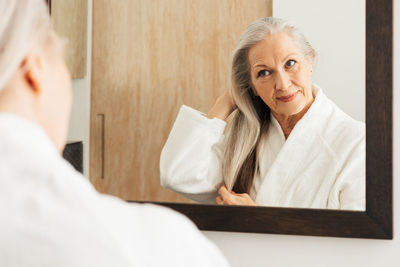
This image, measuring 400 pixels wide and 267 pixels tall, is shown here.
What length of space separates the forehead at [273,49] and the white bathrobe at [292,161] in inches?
4.5

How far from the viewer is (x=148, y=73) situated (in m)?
1.20

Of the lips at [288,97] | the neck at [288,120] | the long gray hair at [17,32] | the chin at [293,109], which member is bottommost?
the neck at [288,120]

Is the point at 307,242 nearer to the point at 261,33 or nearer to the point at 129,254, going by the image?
the point at 261,33

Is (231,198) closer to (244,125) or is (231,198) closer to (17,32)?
(244,125)

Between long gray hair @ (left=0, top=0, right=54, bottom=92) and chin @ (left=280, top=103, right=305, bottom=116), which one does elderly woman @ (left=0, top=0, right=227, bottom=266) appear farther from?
chin @ (left=280, top=103, right=305, bottom=116)

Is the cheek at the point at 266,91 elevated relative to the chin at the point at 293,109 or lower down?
elevated

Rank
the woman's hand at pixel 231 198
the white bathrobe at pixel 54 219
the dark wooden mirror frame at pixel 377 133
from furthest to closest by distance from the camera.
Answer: the woman's hand at pixel 231 198
the dark wooden mirror frame at pixel 377 133
the white bathrobe at pixel 54 219

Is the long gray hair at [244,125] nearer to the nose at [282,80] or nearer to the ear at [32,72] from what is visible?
the nose at [282,80]

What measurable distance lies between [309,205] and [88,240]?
0.77 meters

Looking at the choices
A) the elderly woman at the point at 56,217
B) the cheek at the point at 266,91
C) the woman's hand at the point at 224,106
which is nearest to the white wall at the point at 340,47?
the cheek at the point at 266,91

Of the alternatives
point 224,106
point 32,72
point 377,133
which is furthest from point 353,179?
point 32,72

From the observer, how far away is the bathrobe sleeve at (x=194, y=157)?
1.16m

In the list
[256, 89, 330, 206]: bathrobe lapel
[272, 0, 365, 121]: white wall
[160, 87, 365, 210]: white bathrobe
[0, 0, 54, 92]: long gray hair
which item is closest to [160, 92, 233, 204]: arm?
[160, 87, 365, 210]: white bathrobe

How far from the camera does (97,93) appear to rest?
1235 mm
